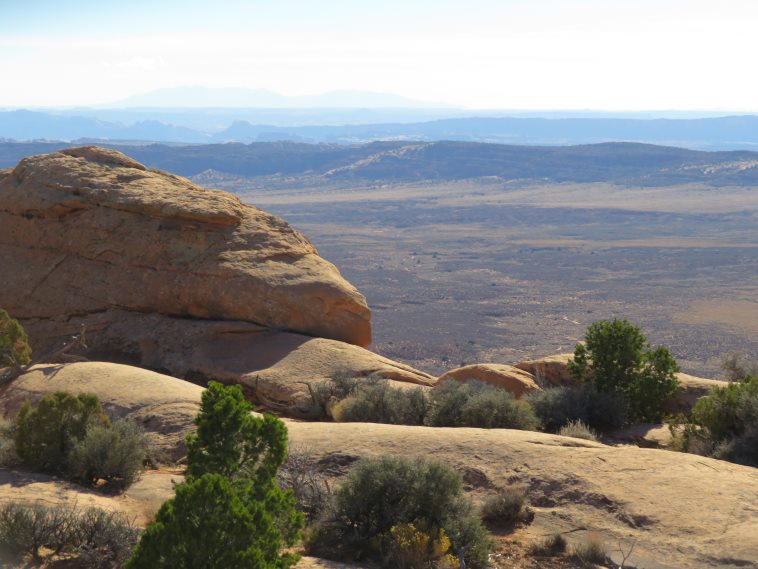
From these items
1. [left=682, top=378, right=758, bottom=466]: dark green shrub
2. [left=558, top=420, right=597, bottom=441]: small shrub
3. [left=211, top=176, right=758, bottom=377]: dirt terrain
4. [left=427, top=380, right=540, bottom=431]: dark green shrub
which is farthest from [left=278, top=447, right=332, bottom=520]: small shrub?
[left=211, top=176, right=758, bottom=377]: dirt terrain

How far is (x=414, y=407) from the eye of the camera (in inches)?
523

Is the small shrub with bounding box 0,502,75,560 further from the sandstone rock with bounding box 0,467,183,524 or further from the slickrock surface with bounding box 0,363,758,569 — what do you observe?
the slickrock surface with bounding box 0,363,758,569

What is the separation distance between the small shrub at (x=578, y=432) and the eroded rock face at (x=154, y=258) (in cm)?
629

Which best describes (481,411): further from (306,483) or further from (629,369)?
(306,483)

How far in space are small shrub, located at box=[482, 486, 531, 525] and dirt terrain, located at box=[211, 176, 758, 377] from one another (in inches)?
1316

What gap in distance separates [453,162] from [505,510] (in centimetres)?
16667

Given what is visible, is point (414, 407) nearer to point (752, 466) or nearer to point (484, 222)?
point (752, 466)

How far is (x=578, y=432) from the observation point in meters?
11.9

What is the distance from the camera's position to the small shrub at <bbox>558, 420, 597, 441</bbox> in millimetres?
11930

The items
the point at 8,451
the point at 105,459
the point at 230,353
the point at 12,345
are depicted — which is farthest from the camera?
the point at 230,353

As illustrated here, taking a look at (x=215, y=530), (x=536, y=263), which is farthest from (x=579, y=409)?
(x=536, y=263)

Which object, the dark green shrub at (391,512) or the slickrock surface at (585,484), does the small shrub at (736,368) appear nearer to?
the slickrock surface at (585,484)

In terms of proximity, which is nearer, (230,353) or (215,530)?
(215,530)

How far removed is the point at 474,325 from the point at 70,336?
3998cm
